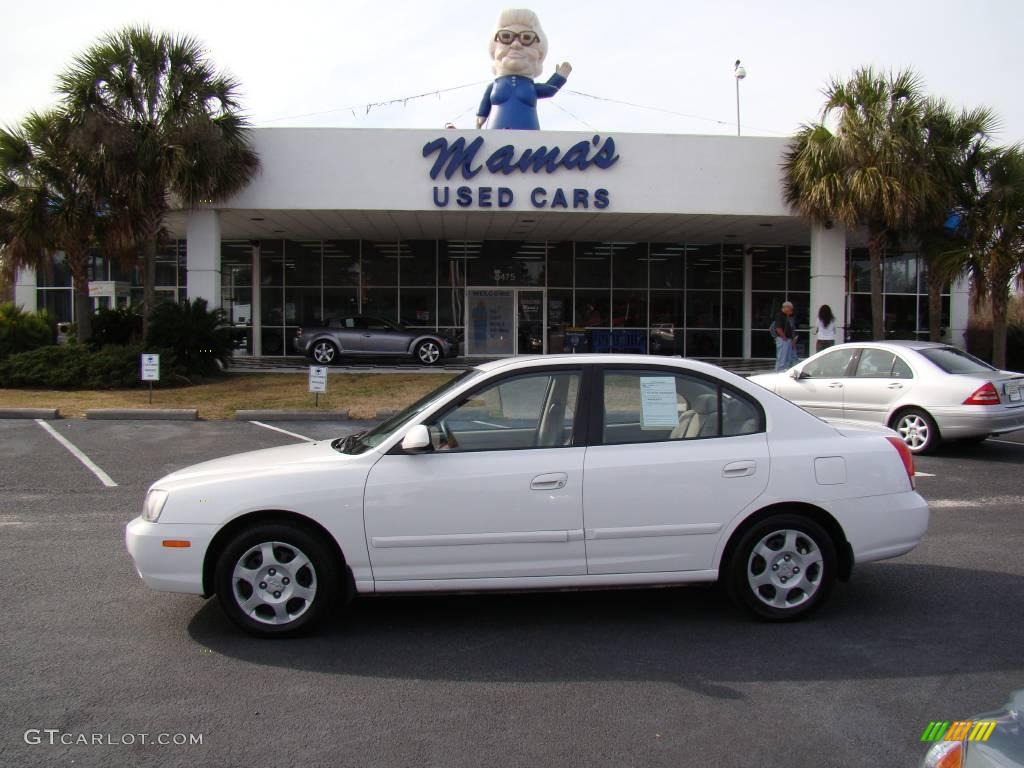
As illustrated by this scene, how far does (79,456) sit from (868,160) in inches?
621

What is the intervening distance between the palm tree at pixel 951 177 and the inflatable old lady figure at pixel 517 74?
862 centimetres

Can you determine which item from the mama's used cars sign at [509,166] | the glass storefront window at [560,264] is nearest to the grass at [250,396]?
the mama's used cars sign at [509,166]

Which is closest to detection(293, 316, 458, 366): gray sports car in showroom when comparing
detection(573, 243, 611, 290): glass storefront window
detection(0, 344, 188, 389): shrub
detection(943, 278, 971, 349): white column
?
detection(0, 344, 188, 389): shrub

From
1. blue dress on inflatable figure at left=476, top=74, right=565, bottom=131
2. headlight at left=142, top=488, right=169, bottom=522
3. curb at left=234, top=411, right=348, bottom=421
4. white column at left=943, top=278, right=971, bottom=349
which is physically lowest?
curb at left=234, top=411, right=348, bottom=421

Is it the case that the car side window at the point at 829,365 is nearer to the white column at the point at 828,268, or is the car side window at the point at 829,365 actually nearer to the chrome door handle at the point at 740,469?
the chrome door handle at the point at 740,469

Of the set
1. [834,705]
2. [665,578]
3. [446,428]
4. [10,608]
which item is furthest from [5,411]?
[834,705]

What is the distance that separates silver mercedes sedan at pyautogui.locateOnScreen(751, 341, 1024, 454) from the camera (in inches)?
409

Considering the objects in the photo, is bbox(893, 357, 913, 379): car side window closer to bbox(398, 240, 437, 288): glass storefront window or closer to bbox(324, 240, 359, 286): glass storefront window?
bbox(398, 240, 437, 288): glass storefront window

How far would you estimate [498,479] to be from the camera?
4609 mm

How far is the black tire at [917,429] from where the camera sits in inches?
423

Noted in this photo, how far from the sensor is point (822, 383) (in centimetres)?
1168

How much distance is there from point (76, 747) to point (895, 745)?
3.28 metres

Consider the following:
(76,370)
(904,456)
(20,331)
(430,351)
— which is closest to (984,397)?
(904,456)

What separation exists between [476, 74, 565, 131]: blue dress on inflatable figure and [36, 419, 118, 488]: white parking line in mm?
12188
